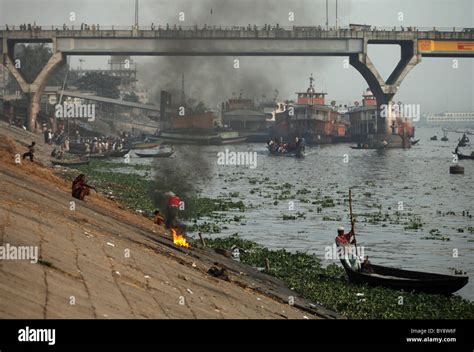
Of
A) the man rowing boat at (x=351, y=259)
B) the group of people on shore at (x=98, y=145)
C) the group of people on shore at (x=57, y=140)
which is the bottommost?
the man rowing boat at (x=351, y=259)

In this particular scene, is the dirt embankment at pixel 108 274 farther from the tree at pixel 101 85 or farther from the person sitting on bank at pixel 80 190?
the tree at pixel 101 85

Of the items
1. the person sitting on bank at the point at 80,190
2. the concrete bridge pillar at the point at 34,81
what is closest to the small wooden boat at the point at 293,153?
the concrete bridge pillar at the point at 34,81

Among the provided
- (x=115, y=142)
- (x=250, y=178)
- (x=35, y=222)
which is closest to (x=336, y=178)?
(x=250, y=178)

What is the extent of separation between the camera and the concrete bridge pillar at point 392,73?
12875 cm

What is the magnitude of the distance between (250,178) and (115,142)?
125 ft

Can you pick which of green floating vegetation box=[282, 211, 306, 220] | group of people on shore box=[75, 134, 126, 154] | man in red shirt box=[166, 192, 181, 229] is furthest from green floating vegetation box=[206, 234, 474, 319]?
group of people on shore box=[75, 134, 126, 154]

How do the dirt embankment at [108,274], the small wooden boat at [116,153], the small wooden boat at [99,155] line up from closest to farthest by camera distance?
the dirt embankment at [108,274], the small wooden boat at [99,155], the small wooden boat at [116,153]

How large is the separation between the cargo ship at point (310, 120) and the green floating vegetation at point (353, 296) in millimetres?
121021

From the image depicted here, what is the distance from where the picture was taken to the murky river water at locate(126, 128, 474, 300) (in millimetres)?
38844

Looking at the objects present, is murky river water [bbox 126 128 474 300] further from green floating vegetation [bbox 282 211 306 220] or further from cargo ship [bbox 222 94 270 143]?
cargo ship [bbox 222 94 270 143]

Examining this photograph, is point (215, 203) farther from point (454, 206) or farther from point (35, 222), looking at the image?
point (35, 222)

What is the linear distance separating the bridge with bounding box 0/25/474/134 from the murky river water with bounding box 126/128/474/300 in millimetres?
18316

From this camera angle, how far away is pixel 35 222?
24.9 meters
